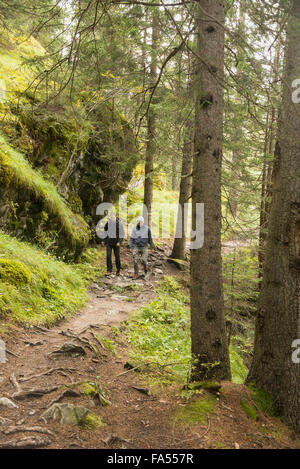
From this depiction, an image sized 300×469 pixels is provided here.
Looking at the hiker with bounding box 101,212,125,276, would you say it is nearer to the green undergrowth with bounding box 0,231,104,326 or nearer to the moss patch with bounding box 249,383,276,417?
the green undergrowth with bounding box 0,231,104,326

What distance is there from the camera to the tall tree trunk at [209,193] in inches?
171

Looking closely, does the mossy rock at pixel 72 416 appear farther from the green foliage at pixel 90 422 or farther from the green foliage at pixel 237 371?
the green foliage at pixel 237 371

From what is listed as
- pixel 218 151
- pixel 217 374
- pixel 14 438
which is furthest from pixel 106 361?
pixel 218 151

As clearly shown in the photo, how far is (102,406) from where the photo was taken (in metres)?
3.84

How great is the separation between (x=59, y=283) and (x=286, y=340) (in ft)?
19.4

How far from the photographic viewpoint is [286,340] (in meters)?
3.96

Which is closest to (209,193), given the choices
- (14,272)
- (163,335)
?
(14,272)

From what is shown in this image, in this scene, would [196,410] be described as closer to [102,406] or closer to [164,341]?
[102,406]

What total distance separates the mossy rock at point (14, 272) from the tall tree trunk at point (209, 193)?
3799mm

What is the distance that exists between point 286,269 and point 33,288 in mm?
5080

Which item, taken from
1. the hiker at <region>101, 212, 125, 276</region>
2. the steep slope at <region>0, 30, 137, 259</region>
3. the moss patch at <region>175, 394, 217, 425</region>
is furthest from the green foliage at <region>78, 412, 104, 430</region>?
the hiker at <region>101, 212, 125, 276</region>

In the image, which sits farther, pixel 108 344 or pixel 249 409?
pixel 108 344

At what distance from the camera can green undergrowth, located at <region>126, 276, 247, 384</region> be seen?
509 cm

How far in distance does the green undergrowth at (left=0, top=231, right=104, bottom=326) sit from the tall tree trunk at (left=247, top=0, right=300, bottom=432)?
4.22m
